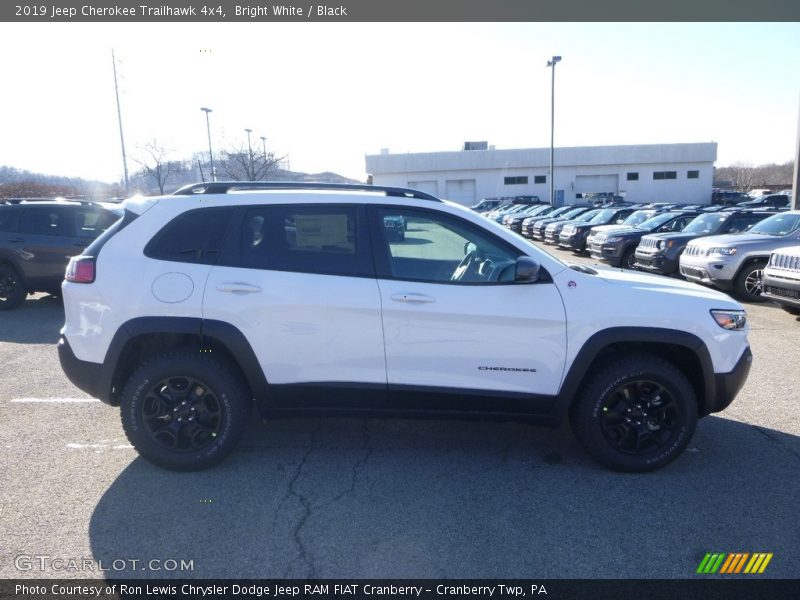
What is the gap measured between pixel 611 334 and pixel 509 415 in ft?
2.85

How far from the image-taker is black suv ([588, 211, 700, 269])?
14938 millimetres

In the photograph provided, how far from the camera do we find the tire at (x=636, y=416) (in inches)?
156

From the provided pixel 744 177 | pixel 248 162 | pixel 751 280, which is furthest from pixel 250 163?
pixel 744 177

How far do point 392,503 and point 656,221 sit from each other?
14491 millimetres

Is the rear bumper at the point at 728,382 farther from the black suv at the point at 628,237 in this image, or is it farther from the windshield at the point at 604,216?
the windshield at the point at 604,216

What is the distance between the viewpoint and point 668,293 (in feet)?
13.3

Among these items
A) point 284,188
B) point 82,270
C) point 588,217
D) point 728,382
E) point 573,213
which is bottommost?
point 728,382

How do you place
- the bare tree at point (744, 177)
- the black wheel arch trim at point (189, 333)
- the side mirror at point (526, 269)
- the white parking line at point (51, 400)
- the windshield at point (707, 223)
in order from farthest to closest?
the bare tree at point (744, 177) → the windshield at point (707, 223) → the white parking line at point (51, 400) → the black wheel arch trim at point (189, 333) → the side mirror at point (526, 269)

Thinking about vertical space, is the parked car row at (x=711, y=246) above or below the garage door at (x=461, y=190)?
below

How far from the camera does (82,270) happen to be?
398cm

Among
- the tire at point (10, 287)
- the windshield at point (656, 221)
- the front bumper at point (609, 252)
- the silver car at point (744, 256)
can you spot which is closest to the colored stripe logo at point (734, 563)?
the silver car at point (744, 256)

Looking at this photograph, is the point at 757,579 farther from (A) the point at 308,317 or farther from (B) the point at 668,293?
(A) the point at 308,317

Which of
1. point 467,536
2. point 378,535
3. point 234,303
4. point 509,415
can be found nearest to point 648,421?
point 509,415

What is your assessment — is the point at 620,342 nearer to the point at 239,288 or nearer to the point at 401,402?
the point at 401,402
